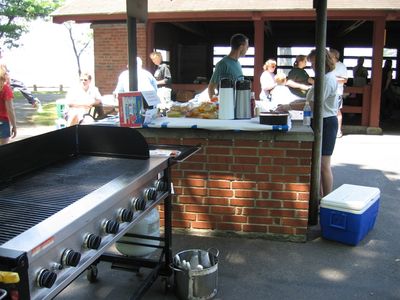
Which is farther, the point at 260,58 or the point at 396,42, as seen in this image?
the point at 396,42

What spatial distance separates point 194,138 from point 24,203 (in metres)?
2.25

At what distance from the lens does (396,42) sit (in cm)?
1639

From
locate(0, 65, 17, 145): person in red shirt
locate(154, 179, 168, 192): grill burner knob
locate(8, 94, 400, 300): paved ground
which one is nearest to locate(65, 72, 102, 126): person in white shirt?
locate(0, 65, 17, 145): person in red shirt

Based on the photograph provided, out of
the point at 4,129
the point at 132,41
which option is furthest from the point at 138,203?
the point at 4,129

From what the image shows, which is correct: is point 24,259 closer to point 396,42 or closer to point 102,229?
point 102,229

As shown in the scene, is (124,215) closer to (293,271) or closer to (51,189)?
(51,189)

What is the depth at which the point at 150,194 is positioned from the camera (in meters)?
2.71

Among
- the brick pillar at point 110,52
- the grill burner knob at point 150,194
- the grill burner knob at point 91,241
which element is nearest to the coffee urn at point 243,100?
the grill burner knob at point 150,194

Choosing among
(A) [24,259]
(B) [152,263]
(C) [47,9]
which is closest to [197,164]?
(B) [152,263]

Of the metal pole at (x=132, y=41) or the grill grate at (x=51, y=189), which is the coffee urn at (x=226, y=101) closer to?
the metal pole at (x=132, y=41)

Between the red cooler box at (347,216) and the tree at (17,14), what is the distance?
27380 millimetres

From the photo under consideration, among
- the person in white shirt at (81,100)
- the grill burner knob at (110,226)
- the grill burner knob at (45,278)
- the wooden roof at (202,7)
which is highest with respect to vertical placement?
the wooden roof at (202,7)

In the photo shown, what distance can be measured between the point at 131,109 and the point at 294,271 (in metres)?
1.90

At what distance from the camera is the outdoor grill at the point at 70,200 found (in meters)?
1.65
